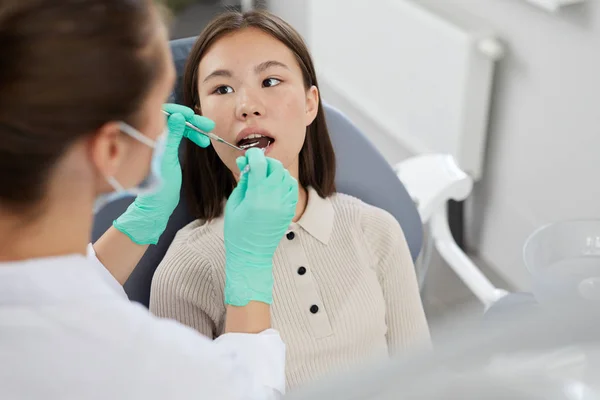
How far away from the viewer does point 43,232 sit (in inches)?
30.1

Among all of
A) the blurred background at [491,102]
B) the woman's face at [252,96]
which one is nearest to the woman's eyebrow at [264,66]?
the woman's face at [252,96]

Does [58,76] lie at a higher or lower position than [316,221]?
higher

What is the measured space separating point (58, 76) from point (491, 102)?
6.35ft

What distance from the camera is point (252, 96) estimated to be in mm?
1312

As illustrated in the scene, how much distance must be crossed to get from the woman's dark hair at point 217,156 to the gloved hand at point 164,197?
0.13 m

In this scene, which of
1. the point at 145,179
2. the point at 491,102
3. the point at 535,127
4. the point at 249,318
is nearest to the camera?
the point at 145,179

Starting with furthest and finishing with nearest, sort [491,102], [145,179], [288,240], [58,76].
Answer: [491,102], [288,240], [145,179], [58,76]

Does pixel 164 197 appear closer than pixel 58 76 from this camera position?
No

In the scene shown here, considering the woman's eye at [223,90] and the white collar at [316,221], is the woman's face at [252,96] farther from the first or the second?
the white collar at [316,221]

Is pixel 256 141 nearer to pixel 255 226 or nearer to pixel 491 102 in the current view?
pixel 255 226

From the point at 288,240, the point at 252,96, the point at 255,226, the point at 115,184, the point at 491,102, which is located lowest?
the point at 491,102

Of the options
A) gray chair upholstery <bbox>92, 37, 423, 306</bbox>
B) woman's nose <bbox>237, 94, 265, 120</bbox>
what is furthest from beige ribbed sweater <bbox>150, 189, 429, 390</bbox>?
woman's nose <bbox>237, 94, 265, 120</bbox>

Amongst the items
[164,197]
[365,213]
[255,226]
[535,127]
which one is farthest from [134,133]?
[535,127]

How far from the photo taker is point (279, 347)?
3.39 feet
